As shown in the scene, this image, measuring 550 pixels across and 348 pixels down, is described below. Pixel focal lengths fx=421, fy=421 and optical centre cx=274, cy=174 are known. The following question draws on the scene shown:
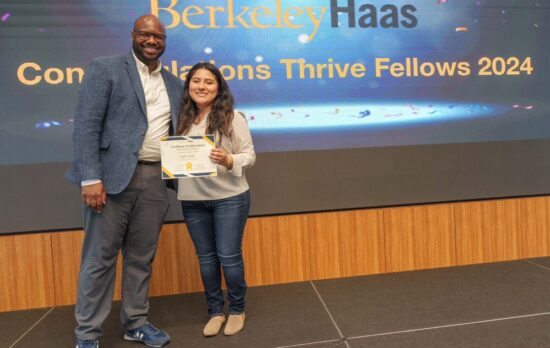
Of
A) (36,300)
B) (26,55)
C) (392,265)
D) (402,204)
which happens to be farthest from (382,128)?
(36,300)

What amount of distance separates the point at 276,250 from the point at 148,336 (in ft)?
3.64

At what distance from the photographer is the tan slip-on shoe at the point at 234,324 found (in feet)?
7.23

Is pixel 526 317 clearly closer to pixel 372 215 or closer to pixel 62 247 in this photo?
pixel 372 215

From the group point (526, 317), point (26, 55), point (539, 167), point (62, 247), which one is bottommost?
point (526, 317)

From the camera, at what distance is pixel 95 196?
6.27 ft

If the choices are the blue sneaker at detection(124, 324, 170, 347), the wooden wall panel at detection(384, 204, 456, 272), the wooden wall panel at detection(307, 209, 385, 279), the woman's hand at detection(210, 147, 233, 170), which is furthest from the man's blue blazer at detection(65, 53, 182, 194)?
the wooden wall panel at detection(384, 204, 456, 272)

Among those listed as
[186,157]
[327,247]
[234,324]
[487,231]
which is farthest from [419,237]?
[186,157]

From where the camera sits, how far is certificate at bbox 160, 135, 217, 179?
6.38 feet

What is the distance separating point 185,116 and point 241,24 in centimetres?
110

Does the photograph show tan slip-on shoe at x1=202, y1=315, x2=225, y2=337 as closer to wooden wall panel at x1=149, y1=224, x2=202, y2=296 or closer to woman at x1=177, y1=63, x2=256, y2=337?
woman at x1=177, y1=63, x2=256, y2=337

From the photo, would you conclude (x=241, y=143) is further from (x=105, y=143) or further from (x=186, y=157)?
(x=105, y=143)

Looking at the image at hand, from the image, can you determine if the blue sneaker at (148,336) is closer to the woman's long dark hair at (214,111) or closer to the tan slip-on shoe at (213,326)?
the tan slip-on shoe at (213,326)

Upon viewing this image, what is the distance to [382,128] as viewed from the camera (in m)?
3.04

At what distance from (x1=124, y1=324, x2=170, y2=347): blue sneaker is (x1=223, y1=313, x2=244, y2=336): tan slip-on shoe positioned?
12.0 inches
